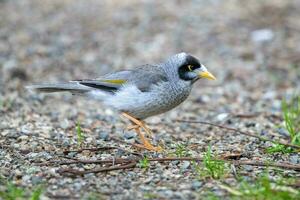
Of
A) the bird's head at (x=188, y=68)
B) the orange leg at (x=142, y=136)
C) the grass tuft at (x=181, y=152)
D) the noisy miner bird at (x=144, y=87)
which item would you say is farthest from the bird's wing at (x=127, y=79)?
the grass tuft at (x=181, y=152)

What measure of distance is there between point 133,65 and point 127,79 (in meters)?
3.72

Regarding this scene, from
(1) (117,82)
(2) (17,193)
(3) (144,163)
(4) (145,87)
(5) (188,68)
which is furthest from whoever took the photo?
(5) (188,68)

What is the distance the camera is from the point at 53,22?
11.5 meters

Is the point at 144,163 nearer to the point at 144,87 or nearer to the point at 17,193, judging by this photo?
the point at 144,87

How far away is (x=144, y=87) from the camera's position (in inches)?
236

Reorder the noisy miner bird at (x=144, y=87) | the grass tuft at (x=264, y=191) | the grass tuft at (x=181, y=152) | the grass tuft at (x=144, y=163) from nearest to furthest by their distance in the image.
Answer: the grass tuft at (x=264, y=191), the grass tuft at (x=144, y=163), the grass tuft at (x=181, y=152), the noisy miner bird at (x=144, y=87)

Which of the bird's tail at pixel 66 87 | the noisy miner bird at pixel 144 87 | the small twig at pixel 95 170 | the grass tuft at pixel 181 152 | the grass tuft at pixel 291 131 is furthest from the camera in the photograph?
the bird's tail at pixel 66 87

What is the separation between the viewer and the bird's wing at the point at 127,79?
6.05 m

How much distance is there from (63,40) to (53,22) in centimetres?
89

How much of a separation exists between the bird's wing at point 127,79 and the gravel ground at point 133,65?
55 cm

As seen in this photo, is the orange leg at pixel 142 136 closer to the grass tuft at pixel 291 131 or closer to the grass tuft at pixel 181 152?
the grass tuft at pixel 181 152

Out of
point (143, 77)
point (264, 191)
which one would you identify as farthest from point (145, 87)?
point (264, 191)

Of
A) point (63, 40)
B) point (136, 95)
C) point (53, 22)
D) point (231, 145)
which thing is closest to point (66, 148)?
point (136, 95)

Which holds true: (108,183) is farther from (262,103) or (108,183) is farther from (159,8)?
(159,8)
